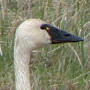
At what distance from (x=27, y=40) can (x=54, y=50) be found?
1663 mm

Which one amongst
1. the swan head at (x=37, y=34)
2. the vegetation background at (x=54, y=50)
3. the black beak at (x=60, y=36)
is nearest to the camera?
the swan head at (x=37, y=34)

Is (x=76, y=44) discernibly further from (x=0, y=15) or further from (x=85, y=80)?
(x=0, y=15)

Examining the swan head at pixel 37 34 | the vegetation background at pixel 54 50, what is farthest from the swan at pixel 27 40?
the vegetation background at pixel 54 50

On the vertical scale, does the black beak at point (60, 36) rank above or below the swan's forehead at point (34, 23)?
below

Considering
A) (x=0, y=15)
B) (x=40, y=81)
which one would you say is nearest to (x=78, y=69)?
(x=40, y=81)

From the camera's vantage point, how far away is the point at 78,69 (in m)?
5.90

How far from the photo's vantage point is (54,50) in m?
6.11

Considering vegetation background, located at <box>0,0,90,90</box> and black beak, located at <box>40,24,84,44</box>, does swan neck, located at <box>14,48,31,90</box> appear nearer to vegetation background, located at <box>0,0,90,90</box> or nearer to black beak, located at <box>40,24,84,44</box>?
black beak, located at <box>40,24,84,44</box>

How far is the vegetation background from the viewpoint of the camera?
559cm

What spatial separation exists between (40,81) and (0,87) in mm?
418

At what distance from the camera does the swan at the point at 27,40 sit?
443 centimetres

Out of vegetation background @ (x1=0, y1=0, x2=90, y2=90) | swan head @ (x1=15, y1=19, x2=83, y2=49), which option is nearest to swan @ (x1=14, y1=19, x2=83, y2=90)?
swan head @ (x1=15, y1=19, x2=83, y2=49)

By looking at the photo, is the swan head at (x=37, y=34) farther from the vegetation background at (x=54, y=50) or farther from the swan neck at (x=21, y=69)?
the vegetation background at (x=54, y=50)

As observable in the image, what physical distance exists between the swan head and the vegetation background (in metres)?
0.74
